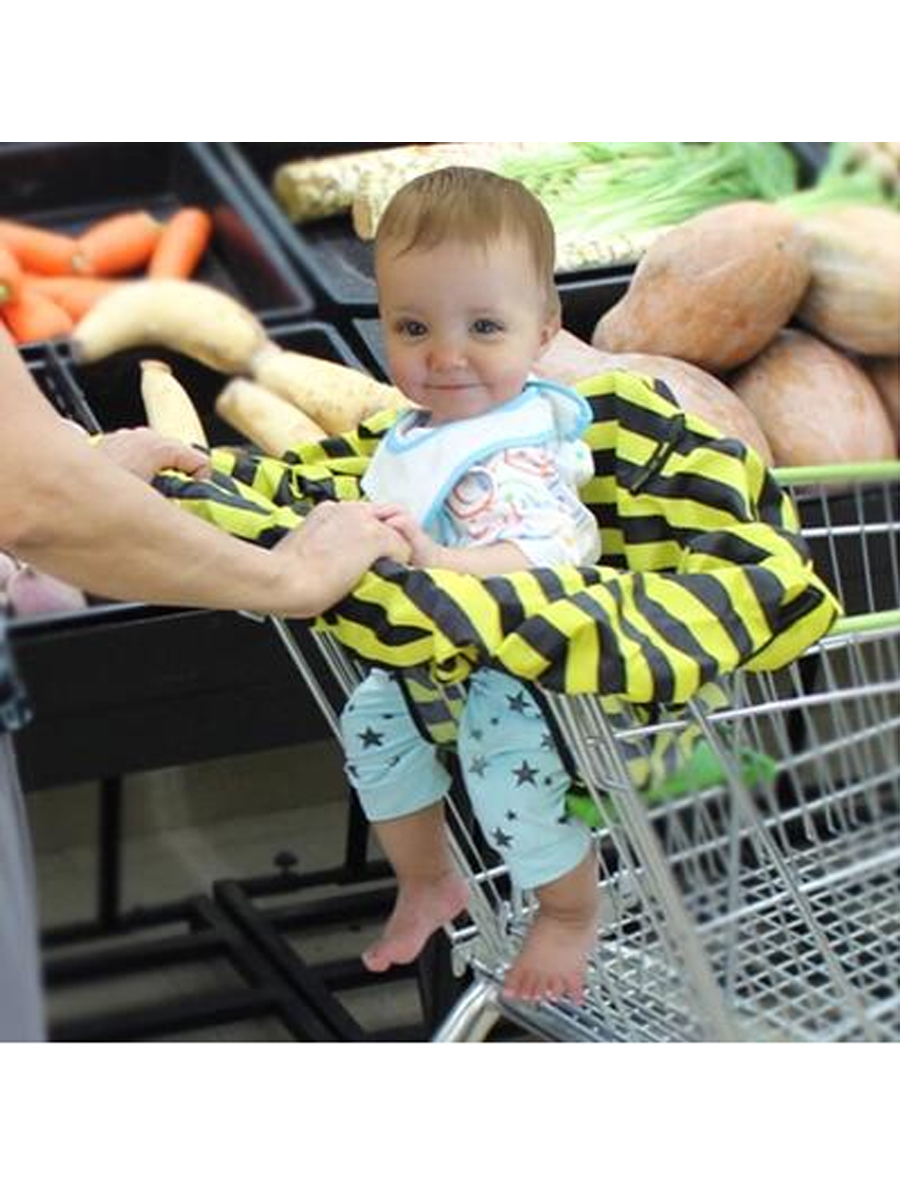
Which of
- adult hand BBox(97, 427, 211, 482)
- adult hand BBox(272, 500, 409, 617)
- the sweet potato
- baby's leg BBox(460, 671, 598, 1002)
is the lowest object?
baby's leg BBox(460, 671, 598, 1002)

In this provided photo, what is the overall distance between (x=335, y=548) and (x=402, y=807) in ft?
1.25

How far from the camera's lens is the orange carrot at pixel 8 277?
8.60 ft

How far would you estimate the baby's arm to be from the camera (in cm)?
225

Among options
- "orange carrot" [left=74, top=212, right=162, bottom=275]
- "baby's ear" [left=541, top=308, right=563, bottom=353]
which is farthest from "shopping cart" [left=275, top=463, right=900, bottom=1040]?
"orange carrot" [left=74, top=212, right=162, bottom=275]

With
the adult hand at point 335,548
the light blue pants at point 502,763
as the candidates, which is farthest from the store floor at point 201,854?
the adult hand at point 335,548

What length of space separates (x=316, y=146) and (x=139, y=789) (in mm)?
750

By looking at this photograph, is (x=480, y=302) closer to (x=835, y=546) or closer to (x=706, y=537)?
(x=706, y=537)

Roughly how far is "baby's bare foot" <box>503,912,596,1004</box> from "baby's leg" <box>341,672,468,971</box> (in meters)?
0.12

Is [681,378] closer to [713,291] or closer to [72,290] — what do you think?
[713,291]

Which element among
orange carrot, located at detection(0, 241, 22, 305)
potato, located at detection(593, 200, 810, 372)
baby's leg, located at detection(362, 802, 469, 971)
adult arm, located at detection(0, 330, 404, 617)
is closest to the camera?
adult arm, located at detection(0, 330, 404, 617)

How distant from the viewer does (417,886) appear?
2.53 metres

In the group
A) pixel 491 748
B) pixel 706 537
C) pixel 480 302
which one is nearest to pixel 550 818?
pixel 491 748

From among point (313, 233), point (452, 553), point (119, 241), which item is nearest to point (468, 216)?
point (452, 553)

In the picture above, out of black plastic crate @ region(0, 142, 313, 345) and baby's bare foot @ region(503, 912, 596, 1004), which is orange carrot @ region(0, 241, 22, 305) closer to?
black plastic crate @ region(0, 142, 313, 345)
